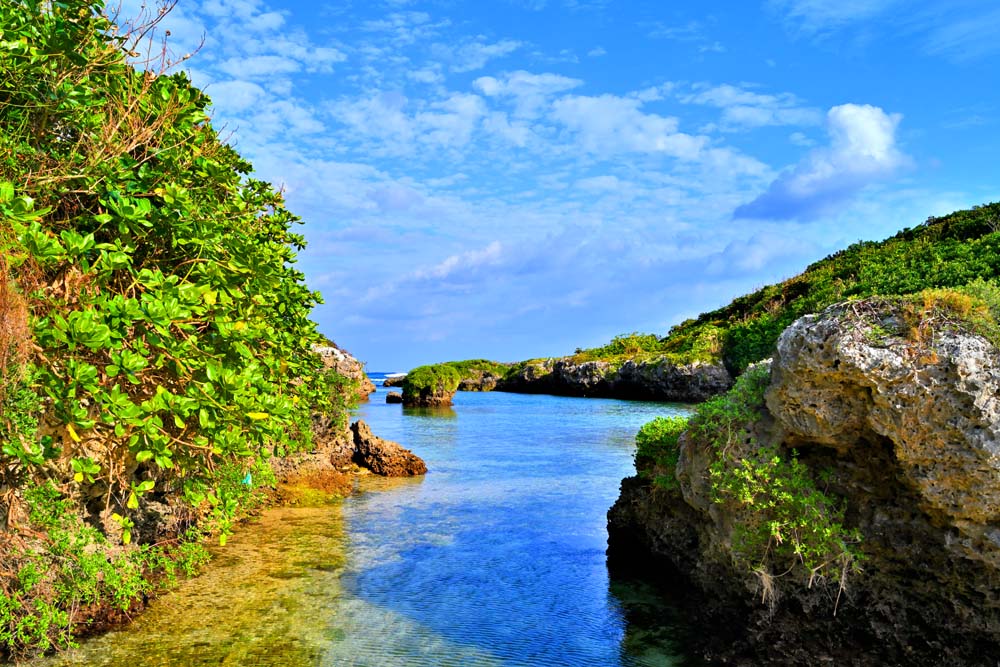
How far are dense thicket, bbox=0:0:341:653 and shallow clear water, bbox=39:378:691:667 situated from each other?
5.49ft

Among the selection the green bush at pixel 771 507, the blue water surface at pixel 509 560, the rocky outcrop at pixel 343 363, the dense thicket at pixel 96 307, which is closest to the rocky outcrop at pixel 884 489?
the green bush at pixel 771 507

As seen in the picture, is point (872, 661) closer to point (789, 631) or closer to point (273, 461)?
point (789, 631)

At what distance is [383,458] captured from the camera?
22031mm

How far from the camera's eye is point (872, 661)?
292 inches

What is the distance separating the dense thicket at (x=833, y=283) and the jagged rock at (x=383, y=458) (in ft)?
47.3

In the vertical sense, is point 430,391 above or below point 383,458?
above

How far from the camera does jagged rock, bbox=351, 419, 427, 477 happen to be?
2197cm

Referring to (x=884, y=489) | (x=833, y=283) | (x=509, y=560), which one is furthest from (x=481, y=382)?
(x=884, y=489)

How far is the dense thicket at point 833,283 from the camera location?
2361 centimetres

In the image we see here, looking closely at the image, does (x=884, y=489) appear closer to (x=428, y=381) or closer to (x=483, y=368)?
(x=428, y=381)

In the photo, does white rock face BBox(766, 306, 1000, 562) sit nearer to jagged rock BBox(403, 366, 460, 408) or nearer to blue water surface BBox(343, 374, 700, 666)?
blue water surface BBox(343, 374, 700, 666)

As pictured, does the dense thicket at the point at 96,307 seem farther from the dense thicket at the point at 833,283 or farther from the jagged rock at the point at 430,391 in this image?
the jagged rock at the point at 430,391

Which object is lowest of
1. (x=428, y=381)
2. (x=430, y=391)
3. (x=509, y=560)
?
(x=509, y=560)

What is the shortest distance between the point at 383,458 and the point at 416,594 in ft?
37.9
